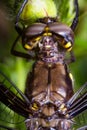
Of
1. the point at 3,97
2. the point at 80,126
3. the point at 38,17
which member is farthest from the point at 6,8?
the point at 80,126

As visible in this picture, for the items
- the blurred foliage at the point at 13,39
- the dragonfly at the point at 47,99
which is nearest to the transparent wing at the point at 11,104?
the dragonfly at the point at 47,99

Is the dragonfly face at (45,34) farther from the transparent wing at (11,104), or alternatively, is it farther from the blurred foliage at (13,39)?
the transparent wing at (11,104)

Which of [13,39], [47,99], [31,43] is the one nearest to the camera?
[47,99]

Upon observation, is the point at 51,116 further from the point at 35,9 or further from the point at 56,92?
the point at 35,9

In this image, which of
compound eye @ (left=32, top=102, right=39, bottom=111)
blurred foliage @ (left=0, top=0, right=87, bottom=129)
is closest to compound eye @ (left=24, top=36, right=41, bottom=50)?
blurred foliage @ (left=0, top=0, right=87, bottom=129)

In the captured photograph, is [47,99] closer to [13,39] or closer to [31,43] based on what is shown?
[31,43]

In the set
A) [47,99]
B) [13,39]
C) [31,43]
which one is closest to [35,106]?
[47,99]
